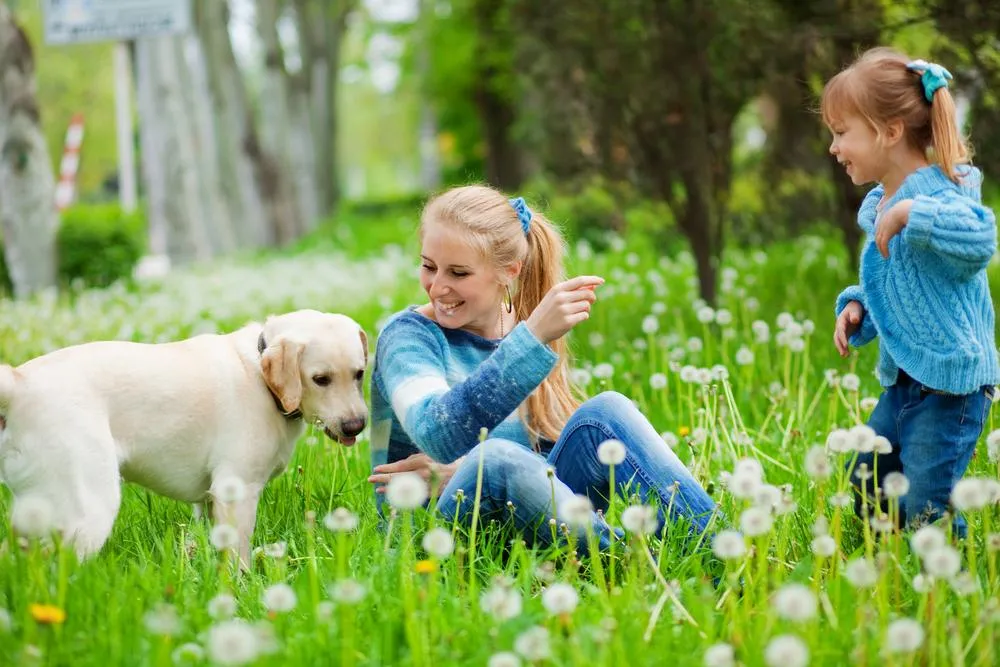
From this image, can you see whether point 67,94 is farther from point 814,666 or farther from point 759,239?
point 814,666

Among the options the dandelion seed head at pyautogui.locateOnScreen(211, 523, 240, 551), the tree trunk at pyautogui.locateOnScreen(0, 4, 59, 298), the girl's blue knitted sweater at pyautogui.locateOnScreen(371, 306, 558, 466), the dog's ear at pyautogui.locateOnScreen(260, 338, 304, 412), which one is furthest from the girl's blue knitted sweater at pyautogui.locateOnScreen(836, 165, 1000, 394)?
the tree trunk at pyautogui.locateOnScreen(0, 4, 59, 298)

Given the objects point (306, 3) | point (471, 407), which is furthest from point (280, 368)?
point (306, 3)

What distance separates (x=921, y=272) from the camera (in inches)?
124

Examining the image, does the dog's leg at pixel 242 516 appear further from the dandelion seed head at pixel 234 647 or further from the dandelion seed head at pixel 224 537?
the dandelion seed head at pixel 234 647

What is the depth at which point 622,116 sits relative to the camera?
7.89 metres

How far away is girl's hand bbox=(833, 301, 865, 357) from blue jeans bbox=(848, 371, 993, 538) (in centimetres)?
21

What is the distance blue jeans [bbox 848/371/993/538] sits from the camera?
3186 millimetres

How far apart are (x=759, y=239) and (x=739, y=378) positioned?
6.37 m

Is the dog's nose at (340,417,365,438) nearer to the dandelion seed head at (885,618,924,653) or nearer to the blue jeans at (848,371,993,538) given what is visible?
the blue jeans at (848,371,993,538)

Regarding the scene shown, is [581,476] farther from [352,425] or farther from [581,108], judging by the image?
[581,108]

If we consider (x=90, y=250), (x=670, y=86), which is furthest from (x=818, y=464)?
(x=90, y=250)

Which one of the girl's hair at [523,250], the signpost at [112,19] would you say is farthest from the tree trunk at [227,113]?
the girl's hair at [523,250]

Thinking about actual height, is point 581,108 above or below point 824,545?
above

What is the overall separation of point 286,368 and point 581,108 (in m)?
5.37
